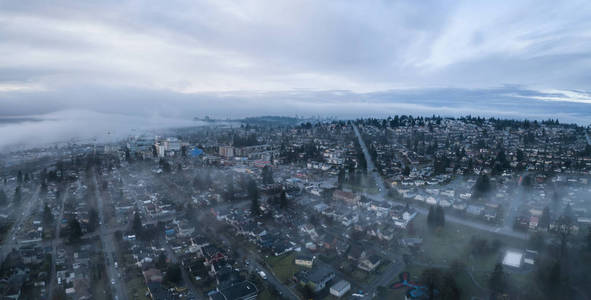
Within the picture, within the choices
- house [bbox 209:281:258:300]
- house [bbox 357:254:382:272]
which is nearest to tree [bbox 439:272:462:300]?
house [bbox 357:254:382:272]

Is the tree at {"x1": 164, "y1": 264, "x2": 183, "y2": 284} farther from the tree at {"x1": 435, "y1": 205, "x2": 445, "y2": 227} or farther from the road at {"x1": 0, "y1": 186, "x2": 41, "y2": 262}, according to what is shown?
the tree at {"x1": 435, "y1": 205, "x2": 445, "y2": 227}

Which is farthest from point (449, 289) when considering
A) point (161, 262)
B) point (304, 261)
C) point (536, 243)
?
point (161, 262)

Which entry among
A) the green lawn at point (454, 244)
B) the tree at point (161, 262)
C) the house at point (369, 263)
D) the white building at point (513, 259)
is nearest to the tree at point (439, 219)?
the green lawn at point (454, 244)

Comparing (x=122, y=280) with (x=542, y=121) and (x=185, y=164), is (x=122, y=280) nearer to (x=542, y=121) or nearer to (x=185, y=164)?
(x=185, y=164)

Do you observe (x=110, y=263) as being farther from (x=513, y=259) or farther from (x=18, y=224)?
(x=513, y=259)

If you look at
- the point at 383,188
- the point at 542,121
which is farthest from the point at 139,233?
the point at 542,121

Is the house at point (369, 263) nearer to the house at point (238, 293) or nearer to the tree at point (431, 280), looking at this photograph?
the tree at point (431, 280)
